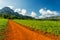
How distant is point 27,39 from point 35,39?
85cm

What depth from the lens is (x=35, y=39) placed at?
1631 centimetres

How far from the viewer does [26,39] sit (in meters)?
16.5

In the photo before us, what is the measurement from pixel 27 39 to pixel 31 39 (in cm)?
44

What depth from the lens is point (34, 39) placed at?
16328 mm

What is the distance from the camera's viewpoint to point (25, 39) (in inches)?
650

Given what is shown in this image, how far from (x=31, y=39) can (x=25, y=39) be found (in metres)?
0.65

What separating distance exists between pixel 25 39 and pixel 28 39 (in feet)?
1.04

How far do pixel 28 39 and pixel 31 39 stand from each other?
1.11ft

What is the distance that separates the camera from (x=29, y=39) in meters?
16.4

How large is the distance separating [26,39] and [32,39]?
642 mm

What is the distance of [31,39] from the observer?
1636 centimetres

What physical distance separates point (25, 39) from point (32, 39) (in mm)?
748

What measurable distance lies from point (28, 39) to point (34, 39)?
0.64m

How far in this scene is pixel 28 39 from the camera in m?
16.5
